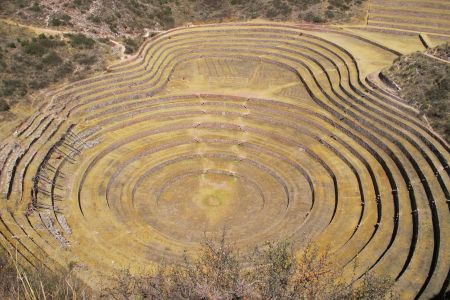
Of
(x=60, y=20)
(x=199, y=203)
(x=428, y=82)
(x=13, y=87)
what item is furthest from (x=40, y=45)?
(x=428, y=82)

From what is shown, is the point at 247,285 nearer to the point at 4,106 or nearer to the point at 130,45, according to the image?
the point at 4,106

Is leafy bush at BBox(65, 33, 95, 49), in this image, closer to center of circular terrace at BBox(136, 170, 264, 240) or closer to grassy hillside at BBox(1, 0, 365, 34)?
grassy hillside at BBox(1, 0, 365, 34)

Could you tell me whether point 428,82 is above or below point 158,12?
below

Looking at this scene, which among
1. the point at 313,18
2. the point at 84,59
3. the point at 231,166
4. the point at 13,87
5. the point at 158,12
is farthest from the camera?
the point at 158,12

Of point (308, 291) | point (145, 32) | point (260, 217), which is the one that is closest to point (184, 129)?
point (260, 217)

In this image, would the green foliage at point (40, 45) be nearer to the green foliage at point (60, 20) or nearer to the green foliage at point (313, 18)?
the green foliage at point (60, 20)

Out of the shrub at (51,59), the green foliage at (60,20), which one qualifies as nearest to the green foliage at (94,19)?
the green foliage at (60,20)
